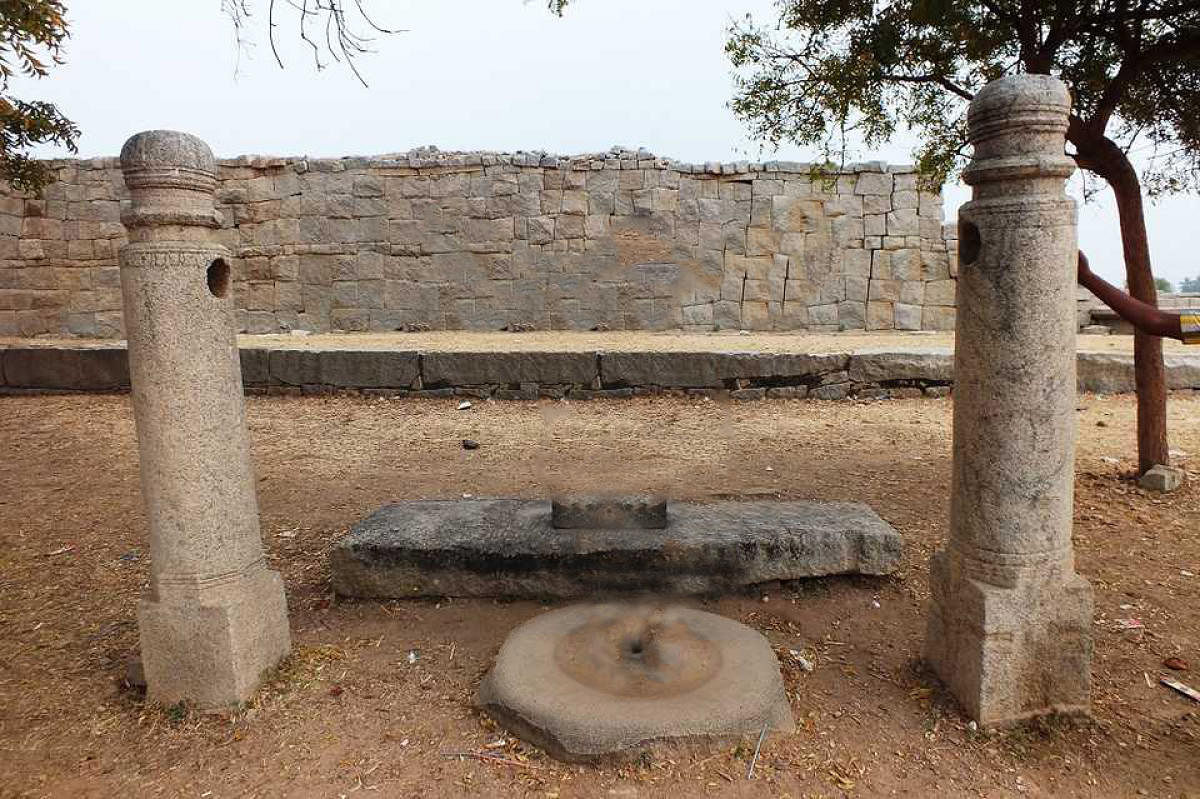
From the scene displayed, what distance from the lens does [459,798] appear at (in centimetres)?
227

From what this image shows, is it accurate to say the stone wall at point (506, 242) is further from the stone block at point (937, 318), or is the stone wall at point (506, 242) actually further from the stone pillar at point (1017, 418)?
the stone pillar at point (1017, 418)

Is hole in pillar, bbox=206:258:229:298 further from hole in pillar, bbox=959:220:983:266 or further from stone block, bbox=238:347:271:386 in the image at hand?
stone block, bbox=238:347:271:386

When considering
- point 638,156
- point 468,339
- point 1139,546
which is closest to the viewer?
point 1139,546

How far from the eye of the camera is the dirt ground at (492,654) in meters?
2.36

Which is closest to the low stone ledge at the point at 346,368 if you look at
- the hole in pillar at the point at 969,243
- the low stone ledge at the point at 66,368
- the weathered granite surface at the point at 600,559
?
the low stone ledge at the point at 66,368

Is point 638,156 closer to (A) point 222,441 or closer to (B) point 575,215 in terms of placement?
(B) point 575,215

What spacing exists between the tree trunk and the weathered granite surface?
2732mm

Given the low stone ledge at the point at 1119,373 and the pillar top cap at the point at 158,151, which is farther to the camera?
the low stone ledge at the point at 1119,373

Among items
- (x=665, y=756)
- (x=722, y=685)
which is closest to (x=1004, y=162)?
(x=722, y=685)

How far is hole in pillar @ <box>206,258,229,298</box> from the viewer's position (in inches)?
107

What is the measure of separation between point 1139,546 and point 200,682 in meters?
4.61

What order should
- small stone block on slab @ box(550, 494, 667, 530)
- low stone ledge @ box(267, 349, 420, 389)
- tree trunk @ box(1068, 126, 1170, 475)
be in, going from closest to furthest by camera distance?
1. small stone block on slab @ box(550, 494, 667, 530)
2. tree trunk @ box(1068, 126, 1170, 475)
3. low stone ledge @ box(267, 349, 420, 389)

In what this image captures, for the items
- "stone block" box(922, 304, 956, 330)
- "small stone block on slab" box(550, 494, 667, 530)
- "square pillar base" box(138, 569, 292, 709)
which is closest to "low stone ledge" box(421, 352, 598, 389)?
"small stone block on slab" box(550, 494, 667, 530)

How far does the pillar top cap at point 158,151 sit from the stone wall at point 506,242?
28.9 feet
